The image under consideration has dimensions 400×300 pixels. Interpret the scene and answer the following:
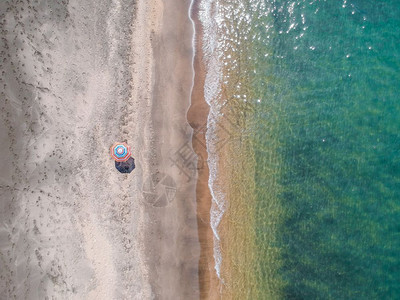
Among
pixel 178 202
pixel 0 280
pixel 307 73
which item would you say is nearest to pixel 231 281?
pixel 178 202

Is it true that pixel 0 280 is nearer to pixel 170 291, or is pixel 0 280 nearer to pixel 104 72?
pixel 170 291

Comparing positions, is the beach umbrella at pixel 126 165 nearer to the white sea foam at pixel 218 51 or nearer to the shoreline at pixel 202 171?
the shoreline at pixel 202 171

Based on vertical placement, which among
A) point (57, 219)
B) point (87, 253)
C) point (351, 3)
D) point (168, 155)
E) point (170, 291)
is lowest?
point (170, 291)

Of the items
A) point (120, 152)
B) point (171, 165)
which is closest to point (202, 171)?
point (171, 165)

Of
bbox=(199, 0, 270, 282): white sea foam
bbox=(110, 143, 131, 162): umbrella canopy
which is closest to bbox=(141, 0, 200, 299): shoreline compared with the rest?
bbox=(199, 0, 270, 282): white sea foam

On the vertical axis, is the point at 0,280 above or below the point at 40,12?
below

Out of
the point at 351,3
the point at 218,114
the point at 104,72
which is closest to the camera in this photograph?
the point at 104,72

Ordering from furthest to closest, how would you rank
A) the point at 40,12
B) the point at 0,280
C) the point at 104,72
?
the point at 104,72, the point at 40,12, the point at 0,280

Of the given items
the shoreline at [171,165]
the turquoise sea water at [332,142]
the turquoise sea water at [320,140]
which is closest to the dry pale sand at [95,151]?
the shoreline at [171,165]
